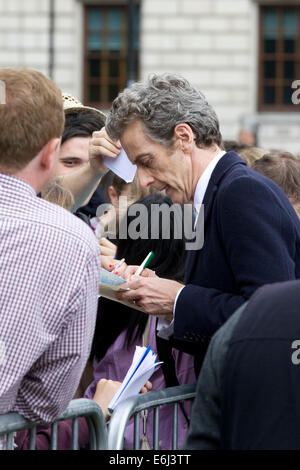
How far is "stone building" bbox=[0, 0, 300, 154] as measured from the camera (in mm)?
21453

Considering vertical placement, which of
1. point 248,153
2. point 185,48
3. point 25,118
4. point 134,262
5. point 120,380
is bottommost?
point 120,380

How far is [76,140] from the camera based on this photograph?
15.6 feet

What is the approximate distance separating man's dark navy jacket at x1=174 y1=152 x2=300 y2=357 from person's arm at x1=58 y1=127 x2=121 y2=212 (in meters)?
0.55

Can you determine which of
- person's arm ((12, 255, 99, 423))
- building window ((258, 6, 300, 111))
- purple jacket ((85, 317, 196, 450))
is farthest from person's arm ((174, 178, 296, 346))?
building window ((258, 6, 300, 111))

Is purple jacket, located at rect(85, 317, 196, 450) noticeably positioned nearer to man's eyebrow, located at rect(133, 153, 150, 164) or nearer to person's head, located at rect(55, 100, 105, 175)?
man's eyebrow, located at rect(133, 153, 150, 164)

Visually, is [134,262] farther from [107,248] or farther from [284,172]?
[284,172]

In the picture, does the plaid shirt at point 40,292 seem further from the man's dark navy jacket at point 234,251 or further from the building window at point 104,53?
the building window at point 104,53

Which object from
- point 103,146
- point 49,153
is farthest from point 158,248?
point 49,153

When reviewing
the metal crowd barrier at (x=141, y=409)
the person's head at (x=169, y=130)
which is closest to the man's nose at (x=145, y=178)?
the person's head at (x=169, y=130)

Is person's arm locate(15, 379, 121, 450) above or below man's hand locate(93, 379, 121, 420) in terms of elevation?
above

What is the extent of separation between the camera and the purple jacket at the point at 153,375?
3176mm

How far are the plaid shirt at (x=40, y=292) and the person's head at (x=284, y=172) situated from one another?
64.6 inches

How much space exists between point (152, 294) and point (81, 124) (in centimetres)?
187
